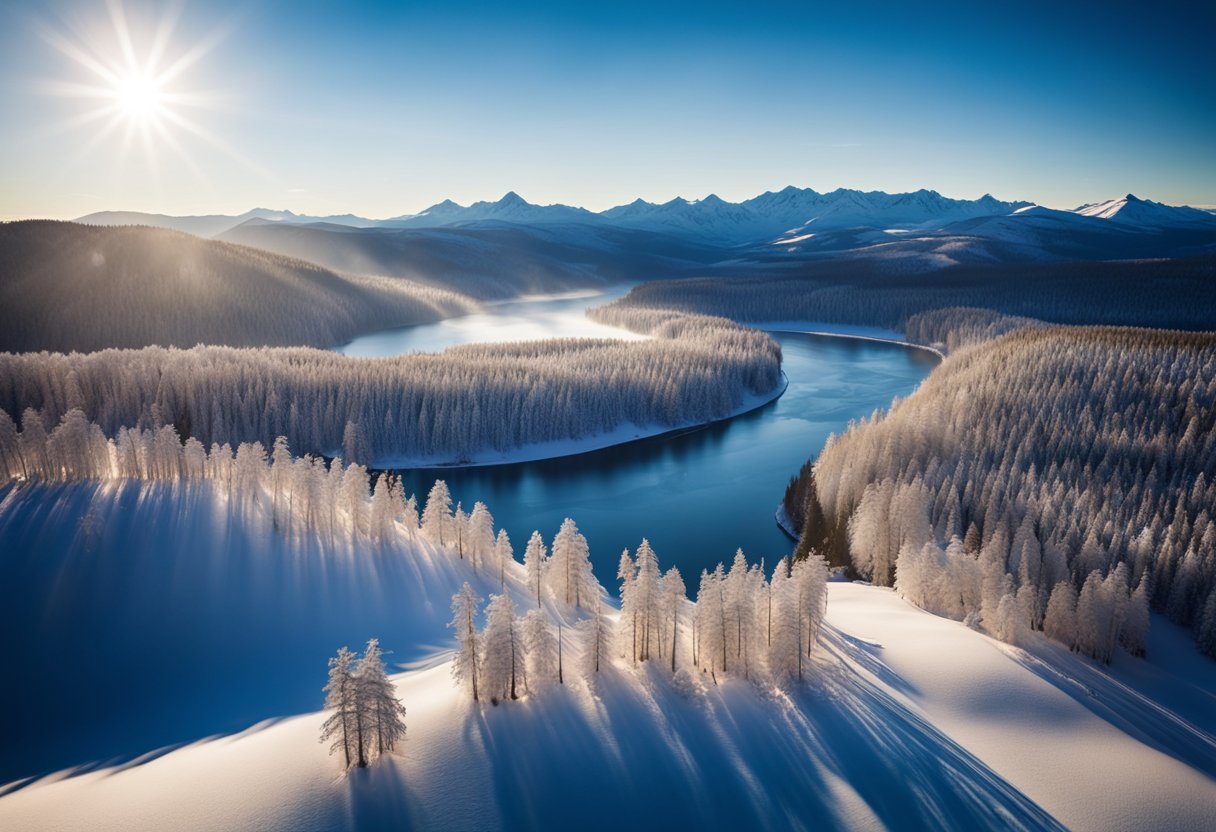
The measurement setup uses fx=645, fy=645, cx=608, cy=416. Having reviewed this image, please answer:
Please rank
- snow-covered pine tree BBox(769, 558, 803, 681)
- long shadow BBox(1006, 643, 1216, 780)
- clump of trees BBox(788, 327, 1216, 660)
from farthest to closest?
clump of trees BBox(788, 327, 1216, 660), snow-covered pine tree BBox(769, 558, 803, 681), long shadow BBox(1006, 643, 1216, 780)

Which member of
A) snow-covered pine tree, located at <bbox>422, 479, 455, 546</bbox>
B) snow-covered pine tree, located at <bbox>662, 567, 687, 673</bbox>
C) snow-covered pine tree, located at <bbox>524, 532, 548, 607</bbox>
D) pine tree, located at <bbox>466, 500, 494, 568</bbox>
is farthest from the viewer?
snow-covered pine tree, located at <bbox>422, 479, 455, 546</bbox>

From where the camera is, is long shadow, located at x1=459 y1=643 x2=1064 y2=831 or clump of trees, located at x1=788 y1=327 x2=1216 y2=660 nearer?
long shadow, located at x1=459 y1=643 x2=1064 y2=831

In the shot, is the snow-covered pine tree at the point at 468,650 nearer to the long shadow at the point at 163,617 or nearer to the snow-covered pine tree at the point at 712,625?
the snow-covered pine tree at the point at 712,625

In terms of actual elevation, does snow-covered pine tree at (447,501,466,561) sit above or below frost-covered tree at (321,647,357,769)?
below

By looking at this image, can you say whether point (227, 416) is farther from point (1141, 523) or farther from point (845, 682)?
point (1141, 523)

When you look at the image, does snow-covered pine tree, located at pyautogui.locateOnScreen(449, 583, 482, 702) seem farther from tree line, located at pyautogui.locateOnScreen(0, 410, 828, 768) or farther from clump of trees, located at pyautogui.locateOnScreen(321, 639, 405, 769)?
clump of trees, located at pyautogui.locateOnScreen(321, 639, 405, 769)

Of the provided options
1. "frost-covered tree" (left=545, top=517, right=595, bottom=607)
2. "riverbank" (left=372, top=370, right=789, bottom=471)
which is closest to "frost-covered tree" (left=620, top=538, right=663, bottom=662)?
"frost-covered tree" (left=545, top=517, right=595, bottom=607)

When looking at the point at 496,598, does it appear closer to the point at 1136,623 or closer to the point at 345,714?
the point at 345,714

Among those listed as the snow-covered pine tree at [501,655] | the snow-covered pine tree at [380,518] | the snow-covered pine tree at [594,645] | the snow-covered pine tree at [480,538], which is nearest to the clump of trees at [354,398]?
the snow-covered pine tree at [380,518]
